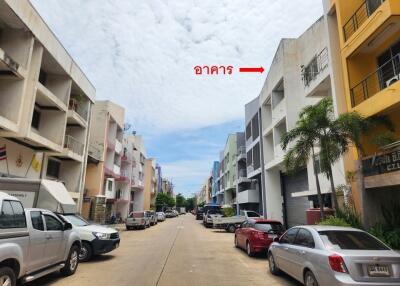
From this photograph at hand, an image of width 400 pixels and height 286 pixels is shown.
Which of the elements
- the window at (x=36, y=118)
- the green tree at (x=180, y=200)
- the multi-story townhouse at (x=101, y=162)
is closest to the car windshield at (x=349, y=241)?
the window at (x=36, y=118)

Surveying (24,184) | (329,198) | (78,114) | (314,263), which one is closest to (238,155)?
(78,114)

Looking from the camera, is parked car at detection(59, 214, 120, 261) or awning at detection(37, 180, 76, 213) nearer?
parked car at detection(59, 214, 120, 261)

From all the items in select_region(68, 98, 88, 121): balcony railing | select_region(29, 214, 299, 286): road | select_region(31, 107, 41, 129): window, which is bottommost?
select_region(29, 214, 299, 286): road

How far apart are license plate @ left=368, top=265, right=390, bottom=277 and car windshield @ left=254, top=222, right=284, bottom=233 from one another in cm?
740

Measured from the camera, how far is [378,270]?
605 cm

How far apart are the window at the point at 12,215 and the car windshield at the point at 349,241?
6449 mm

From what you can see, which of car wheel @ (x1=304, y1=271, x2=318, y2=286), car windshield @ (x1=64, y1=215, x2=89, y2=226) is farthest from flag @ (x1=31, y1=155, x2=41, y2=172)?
car wheel @ (x1=304, y1=271, x2=318, y2=286)

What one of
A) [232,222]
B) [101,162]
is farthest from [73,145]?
[232,222]

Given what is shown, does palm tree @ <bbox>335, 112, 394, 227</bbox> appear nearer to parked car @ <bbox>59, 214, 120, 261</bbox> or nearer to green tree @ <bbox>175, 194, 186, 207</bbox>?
parked car @ <bbox>59, 214, 120, 261</bbox>

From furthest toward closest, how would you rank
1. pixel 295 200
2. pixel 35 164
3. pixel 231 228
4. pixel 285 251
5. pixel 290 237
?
1. pixel 231 228
2. pixel 295 200
3. pixel 35 164
4. pixel 290 237
5. pixel 285 251

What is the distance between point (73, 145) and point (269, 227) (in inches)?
727

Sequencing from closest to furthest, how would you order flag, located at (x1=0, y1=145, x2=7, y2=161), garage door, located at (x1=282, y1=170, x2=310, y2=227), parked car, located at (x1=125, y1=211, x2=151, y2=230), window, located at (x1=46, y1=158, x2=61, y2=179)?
flag, located at (x1=0, y1=145, x2=7, y2=161), garage door, located at (x1=282, y1=170, x2=310, y2=227), window, located at (x1=46, y1=158, x2=61, y2=179), parked car, located at (x1=125, y1=211, x2=151, y2=230)

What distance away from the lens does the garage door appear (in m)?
24.5

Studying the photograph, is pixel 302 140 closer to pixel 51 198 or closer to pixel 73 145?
pixel 51 198
